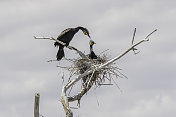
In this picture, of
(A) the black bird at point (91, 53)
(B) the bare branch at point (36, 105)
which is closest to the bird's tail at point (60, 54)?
(A) the black bird at point (91, 53)

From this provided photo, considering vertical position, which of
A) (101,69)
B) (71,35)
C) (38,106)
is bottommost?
(38,106)

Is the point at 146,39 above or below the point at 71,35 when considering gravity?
below

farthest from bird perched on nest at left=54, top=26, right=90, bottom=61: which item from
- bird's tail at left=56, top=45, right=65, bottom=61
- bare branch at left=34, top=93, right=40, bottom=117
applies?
bare branch at left=34, top=93, right=40, bottom=117

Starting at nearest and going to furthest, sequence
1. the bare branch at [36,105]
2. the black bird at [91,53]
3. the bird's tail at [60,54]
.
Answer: the bare branch at [36,105] → the black bird at [91,53] → the bird's tail at [60,54]

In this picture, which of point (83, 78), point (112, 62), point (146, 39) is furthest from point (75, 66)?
point (146, 39)

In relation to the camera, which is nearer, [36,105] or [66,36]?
[36,105]

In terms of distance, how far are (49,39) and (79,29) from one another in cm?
351

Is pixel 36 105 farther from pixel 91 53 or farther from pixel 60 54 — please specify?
pixel 91 53

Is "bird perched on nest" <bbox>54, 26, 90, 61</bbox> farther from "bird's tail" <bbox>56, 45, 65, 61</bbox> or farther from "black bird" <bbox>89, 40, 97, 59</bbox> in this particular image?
"black bird" <bbox>89, 40, 97, 59</bbox>

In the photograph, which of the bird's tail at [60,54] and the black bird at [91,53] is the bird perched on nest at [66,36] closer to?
the bird's tail at [60,54]

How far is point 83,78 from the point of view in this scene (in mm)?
12680

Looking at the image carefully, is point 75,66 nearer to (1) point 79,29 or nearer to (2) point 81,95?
(2) point 81,95

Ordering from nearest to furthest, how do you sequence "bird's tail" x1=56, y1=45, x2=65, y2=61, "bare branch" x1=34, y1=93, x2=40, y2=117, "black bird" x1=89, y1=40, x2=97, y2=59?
"bare branch" x1=34, y1=93, x2=40, y2=117, "black bird" x1=89, y1=40, x2=97, y2=59, "bird's tail" x1=56, y1=45, x2=65, y2=61

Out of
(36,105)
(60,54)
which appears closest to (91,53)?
(60,54)
